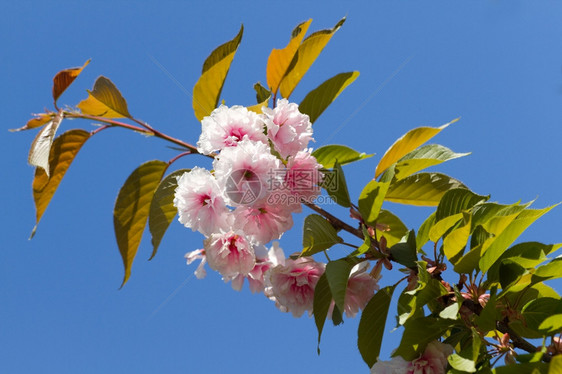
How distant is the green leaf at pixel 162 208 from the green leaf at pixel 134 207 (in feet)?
0.14

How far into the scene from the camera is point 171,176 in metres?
1.35

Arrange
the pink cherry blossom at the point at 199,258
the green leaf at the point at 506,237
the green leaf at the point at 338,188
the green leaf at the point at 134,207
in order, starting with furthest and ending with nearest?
the pink cherry blossom at the point at 199,258 → the green leaf at the point at 134,207 → the green leaf at the point at 338,188 → the green leaf at the point at 506,237

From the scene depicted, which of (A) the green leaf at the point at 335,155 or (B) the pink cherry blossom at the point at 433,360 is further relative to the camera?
(A) the green leaf at the point at 335,155

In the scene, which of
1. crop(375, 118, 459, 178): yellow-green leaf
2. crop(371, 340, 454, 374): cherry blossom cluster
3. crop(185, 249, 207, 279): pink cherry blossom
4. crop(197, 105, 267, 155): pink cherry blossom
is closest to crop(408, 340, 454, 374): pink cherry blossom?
crop(371, 340, 454, 374): cherry blossom cluster

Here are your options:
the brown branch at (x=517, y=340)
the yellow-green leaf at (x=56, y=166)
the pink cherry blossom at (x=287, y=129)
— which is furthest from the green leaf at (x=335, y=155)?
the yellow-green leaf at (x=56, y=166)

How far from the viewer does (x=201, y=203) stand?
1.28m

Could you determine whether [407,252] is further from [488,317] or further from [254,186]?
[254,186]

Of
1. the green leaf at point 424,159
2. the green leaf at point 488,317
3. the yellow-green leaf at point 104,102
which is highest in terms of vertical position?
the yellow-green leaf at point 104,102

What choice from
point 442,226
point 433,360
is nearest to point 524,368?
point 433,360

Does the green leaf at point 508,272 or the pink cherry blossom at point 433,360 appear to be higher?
the green leaf at point 508,272

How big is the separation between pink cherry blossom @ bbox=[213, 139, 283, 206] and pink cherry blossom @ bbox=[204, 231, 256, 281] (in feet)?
0.56

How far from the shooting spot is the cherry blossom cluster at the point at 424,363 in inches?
44.6

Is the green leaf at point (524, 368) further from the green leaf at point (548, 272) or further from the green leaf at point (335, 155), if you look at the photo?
the green leaf at point (335, 155)

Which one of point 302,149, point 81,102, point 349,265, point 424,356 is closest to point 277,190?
point 302,149
